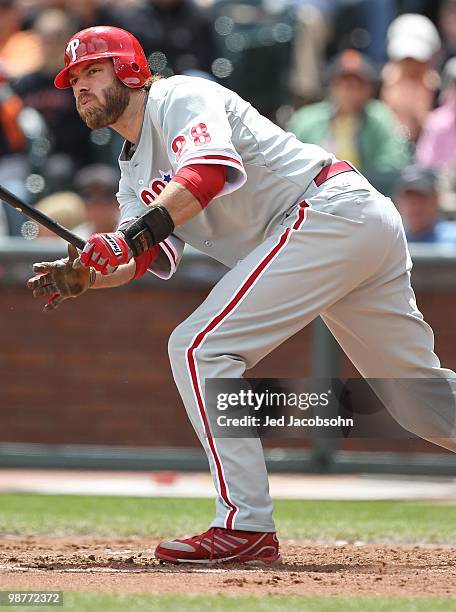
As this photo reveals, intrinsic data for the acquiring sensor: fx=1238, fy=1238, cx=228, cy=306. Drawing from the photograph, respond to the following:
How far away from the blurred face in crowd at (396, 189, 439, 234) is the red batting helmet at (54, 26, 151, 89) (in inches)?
158

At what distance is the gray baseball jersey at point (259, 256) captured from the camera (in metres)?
4.55

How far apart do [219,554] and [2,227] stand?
5334mm

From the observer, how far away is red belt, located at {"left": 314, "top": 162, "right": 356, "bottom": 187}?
4.82m

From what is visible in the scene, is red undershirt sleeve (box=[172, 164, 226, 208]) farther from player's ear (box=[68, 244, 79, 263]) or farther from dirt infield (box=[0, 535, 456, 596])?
dirt infield (box=[0, 535, 456, 596])

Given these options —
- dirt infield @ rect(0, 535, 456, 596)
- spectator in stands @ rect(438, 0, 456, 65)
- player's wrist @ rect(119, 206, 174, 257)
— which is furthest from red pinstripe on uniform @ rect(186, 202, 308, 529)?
spectator in stands @ rect(438, 0, 456, 65)

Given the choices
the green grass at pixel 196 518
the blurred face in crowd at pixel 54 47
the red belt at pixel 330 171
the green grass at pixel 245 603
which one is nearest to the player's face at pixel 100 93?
the red belt at pixel 330 171

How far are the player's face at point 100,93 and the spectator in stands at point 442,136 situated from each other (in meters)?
5.30

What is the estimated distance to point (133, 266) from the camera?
5.14 metres

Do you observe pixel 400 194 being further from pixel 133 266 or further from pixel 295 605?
pixel 295 605

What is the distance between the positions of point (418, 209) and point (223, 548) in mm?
4450

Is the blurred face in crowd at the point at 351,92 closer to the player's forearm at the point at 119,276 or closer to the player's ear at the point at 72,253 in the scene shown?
the player's forearm at the point at 119,276

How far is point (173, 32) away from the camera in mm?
10852

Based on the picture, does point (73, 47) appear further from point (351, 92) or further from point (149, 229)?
point (351, 92)

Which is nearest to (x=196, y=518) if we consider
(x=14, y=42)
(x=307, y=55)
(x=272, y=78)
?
(x=272, y=78)
